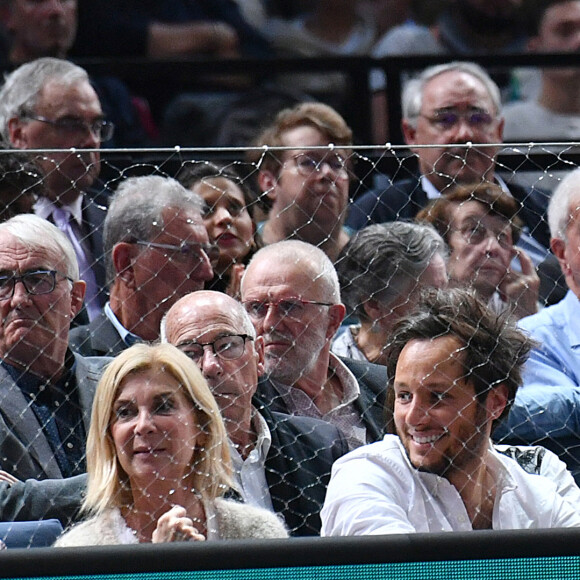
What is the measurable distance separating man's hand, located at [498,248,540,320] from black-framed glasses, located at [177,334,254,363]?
860 mm

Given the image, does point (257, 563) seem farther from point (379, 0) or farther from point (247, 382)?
point (379, 0)

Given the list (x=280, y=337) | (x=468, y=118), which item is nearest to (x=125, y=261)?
(x=280, y=337)

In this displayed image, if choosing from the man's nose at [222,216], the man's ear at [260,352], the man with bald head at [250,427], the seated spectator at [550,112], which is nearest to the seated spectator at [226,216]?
the man's nose at [222,216]

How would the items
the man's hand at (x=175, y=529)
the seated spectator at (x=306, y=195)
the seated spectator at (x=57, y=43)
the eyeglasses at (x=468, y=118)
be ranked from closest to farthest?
the man's hand at (x=175, y=529) → the seated spectator at (x=306, y=195) → the eyeglasses at (x=468, y=118) → the seated spectator at (x=57, y=43)

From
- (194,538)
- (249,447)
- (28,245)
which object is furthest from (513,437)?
(28,245)

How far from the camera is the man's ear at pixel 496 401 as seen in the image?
127 inches

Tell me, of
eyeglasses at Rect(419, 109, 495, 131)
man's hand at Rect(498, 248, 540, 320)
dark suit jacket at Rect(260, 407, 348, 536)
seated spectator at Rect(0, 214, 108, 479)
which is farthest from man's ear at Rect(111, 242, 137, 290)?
eyeglasses at Rect(419, 109, 495, 131)

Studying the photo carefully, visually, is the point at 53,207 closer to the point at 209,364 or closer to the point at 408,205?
the point at 209,364

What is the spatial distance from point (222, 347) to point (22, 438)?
0.51m

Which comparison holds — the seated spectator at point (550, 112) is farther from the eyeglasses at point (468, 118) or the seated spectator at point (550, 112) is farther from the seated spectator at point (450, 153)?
the eyeglasses at point (468, 118)

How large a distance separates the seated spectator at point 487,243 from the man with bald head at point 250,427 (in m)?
0.67

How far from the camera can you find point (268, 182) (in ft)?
13.8

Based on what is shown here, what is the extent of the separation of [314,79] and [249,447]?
3.28 metres

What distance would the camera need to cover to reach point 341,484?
10.1 feet
